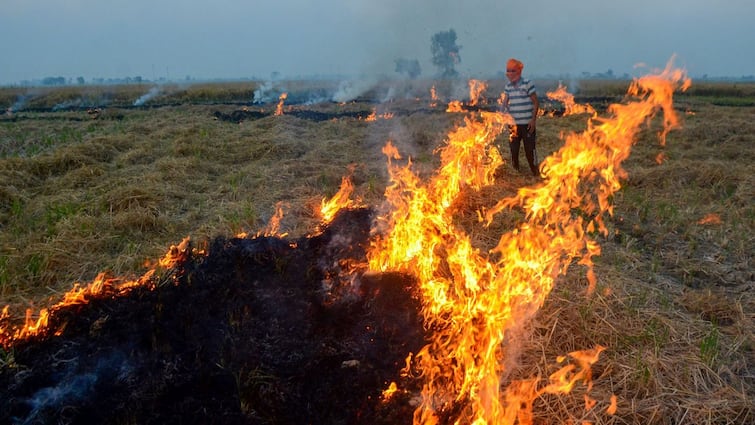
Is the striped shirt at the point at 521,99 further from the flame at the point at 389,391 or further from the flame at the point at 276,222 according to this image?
the flame at the point at 389,391

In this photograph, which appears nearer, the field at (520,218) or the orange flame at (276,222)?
the field at (520,218)

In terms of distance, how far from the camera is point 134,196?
22.9 feet

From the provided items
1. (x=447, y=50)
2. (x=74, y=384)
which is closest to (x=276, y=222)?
(x=74, y=384)

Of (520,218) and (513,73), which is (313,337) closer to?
(520,218)

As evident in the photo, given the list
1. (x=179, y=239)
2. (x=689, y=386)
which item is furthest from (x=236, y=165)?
(x=689, y=386)

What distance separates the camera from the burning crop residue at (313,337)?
8.36ft

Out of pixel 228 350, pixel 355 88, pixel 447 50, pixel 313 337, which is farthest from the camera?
pixel 447 50

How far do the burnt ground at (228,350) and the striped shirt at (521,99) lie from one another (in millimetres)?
5269

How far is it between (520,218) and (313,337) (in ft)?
12.6

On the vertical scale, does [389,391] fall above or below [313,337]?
below

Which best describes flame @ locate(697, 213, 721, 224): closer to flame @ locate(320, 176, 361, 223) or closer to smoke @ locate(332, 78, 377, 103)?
flame @ locate(320, 176, 361, 223)

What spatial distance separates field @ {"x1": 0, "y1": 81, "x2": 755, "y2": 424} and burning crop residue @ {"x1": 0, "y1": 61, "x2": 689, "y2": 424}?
0.34m

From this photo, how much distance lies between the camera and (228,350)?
2838mm

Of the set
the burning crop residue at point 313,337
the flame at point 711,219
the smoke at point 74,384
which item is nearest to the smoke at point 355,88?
the flame at point 711,219
